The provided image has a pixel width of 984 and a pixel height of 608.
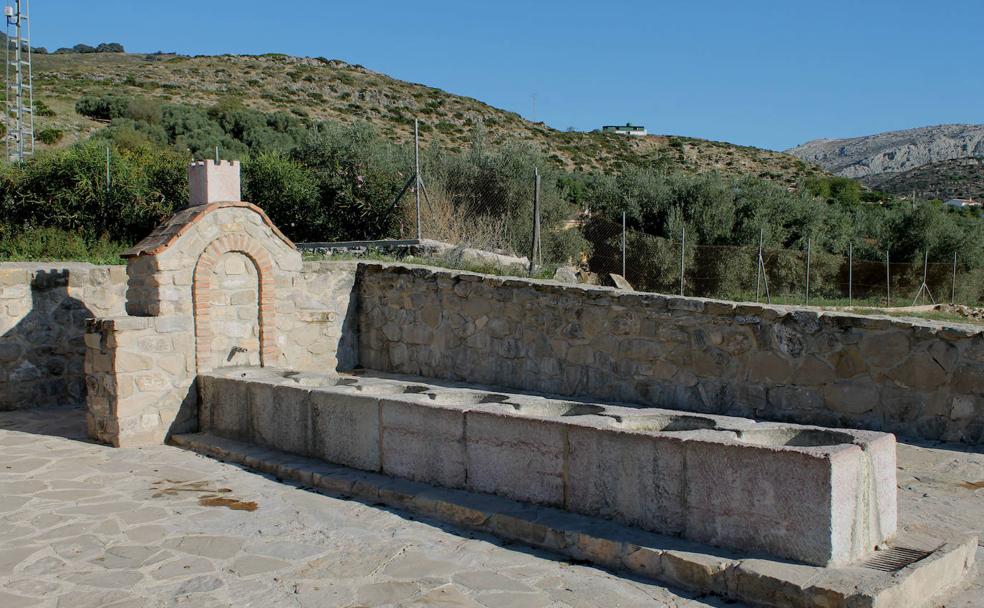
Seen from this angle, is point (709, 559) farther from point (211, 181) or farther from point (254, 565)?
point (211, 181)

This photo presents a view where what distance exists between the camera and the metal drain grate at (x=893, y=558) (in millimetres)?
3969

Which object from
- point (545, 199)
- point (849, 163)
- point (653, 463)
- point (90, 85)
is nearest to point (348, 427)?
point (653, 463)

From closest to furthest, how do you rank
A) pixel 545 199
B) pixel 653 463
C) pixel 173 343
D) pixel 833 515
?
pixel 833 515, pixel 653 463, pixel 173 343, pixel 545 199

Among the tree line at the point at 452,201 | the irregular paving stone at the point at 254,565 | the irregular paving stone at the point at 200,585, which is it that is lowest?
the irregular paving stone at the point at 200,585

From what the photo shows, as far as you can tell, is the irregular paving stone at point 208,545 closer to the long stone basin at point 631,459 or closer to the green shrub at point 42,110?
the long stone basin at point 631,459

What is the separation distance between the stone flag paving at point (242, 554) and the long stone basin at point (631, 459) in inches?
17.3

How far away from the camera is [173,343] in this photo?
25.5 feet

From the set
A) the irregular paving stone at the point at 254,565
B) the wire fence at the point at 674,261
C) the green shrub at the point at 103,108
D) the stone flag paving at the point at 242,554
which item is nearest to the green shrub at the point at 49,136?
the green shrub at the point at 103,108

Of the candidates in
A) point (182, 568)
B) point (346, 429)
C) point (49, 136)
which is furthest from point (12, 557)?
point (49, 136)

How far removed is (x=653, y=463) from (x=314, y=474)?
2783mm

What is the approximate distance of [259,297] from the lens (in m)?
8.83

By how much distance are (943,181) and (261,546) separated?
5655cm

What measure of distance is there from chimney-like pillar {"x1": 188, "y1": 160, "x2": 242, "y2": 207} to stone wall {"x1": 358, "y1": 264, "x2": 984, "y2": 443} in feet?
9.63

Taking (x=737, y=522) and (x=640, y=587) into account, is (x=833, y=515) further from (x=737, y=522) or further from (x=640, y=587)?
(x=640, y=587)
